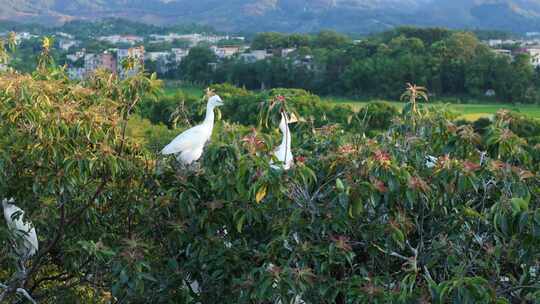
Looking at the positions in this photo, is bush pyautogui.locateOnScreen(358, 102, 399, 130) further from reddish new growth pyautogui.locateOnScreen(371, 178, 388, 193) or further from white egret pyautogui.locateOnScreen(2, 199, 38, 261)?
white egret pyautogui.locateOnScreen(2, 199, 38, 261)

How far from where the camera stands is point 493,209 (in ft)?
11.8

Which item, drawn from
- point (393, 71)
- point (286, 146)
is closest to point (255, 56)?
point (393, 71)

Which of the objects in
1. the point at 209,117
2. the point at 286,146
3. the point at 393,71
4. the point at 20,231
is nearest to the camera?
the point at 286,146

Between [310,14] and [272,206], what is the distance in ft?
496

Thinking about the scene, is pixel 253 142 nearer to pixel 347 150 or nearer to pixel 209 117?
pixel 347 150

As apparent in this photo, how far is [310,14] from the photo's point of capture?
153 m

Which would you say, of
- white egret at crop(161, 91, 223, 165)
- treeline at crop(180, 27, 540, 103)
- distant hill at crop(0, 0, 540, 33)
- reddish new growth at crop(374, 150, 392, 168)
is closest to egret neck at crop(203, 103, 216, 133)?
white egret at crop(161, 91, 223, 165)

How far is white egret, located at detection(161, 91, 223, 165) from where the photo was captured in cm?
519

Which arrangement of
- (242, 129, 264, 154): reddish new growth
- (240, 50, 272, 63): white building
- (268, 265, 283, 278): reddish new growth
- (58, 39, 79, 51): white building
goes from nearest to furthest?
(268, 265, 283, 278): reddish new growth → (242, 129, 264, 154): reddish new growth → (240, 50, 272, 63): white building → (58, 39, 79, 51): white building

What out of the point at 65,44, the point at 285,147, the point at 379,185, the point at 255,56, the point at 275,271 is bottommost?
the point at 65,44

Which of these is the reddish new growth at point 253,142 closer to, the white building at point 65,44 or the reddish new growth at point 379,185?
the reddish new growth at point 379,185

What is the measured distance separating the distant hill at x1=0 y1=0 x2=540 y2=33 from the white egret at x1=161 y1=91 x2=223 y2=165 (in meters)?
135

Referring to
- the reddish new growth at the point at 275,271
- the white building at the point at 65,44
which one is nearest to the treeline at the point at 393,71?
the white building at the point at 65,44

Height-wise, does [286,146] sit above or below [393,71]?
above
